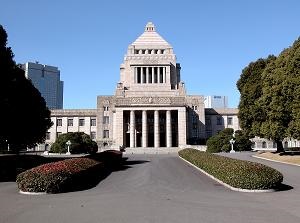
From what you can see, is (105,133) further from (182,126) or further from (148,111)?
(182,126)

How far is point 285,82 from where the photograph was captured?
4275 cm

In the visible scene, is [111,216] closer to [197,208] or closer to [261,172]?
[197,208]

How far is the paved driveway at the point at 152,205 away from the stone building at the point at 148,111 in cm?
7096

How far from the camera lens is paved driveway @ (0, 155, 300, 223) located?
12.4 m

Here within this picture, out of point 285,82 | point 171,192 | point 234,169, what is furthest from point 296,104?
point 171,192

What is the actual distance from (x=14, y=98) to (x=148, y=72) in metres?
Answer: 75.6

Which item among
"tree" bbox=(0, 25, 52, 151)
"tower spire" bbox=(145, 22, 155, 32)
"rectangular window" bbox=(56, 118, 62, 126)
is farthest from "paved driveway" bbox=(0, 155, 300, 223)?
"tower spire" bbox=(145, 22, 155, 32)

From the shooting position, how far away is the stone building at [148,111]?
9162 centimetres

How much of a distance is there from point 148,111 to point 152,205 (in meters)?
78.5

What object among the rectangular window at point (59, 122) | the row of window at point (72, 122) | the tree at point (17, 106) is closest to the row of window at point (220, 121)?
the row of window at point (72, 122)

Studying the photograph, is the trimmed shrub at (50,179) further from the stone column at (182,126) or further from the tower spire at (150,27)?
the tower spire at (150,27)

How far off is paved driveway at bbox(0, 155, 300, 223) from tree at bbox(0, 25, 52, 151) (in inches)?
564

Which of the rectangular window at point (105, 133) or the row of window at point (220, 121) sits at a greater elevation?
the row of window at point (220, 121)

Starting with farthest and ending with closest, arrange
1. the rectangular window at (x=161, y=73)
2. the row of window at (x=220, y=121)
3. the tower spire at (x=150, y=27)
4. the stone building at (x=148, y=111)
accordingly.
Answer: the tower spire at (x=150, y=27) < the row of window at (x=220, y=121) < the rectangular window at (x=161, y=73) < the stone building at (x=148, y=111)
